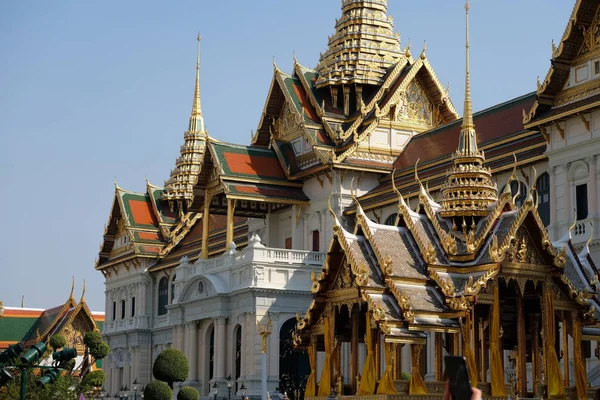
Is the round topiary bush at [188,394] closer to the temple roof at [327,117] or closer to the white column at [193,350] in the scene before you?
the white column at [193,350]

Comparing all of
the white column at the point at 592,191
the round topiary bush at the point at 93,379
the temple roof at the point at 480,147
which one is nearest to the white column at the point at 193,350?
the round topiary bush at the point at 93,379

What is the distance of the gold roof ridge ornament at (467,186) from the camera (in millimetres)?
18516

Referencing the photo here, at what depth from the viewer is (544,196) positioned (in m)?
34.8

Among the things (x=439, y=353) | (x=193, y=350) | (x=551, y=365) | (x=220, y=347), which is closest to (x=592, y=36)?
(x=551, y=365)

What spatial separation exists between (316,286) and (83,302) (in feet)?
151

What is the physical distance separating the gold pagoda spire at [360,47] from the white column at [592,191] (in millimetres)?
16301

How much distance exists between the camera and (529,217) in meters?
17.8

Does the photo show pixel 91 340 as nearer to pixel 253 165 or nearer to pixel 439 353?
pixel 253 165

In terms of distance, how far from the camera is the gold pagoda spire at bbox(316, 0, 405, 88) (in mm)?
48031

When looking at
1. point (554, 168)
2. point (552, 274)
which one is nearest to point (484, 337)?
point (552, 274)

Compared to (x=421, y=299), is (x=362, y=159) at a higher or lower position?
higher

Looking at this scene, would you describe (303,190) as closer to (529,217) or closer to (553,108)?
(553,108)

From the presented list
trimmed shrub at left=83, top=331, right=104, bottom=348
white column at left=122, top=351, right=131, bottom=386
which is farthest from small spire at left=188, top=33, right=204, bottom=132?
trimmed shrub at left=83, top=331, right=104, bottom=348

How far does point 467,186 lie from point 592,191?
1465 cm
